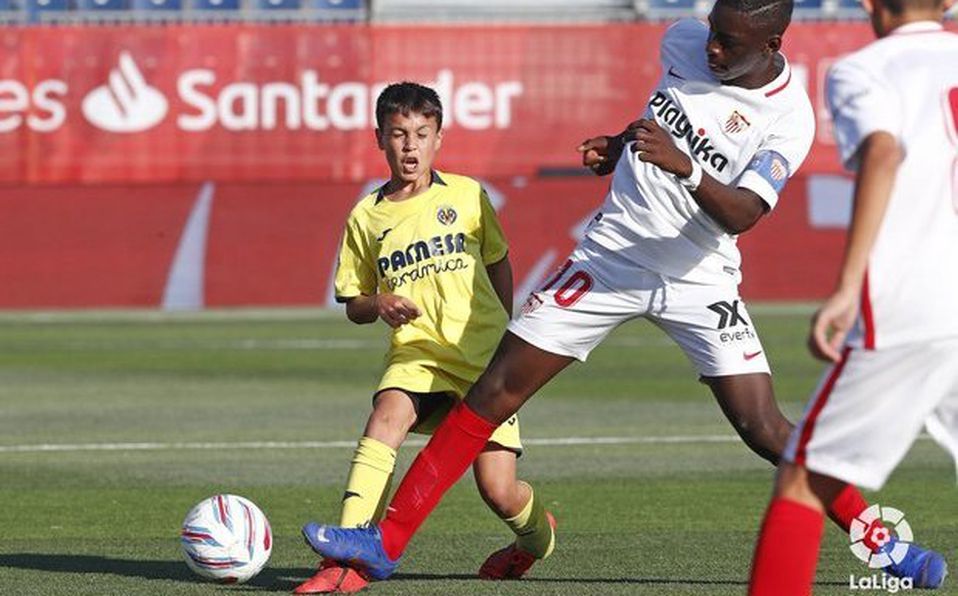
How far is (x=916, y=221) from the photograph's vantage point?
5.28m

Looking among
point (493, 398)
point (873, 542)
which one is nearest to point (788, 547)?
point (493, 398)

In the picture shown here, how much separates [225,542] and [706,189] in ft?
7.10

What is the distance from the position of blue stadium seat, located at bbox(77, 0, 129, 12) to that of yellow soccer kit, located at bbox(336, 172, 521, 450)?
1964cm

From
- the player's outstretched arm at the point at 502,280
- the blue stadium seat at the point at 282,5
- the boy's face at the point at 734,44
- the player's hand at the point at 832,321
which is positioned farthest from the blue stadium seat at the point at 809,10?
the player's hand at the point at 832,321

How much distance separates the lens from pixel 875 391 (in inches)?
208

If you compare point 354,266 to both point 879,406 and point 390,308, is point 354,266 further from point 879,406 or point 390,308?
point 879,406

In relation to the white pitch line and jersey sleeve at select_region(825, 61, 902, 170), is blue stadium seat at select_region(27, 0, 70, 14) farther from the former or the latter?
jersey sleeve at select_region(825, 61, 902, 170)

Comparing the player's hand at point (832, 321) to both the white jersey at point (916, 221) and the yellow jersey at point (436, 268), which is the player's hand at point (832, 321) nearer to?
the white jersey at point (916, 221)

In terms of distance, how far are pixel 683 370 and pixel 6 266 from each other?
9.21m

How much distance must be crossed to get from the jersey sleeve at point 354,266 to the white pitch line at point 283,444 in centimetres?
447

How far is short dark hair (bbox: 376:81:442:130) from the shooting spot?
759 cm

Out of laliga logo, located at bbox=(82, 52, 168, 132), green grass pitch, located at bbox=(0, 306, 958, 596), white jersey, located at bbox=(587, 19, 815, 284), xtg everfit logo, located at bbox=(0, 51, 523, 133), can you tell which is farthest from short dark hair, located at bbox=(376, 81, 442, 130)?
laliga logo, located at bbox=(82, 52, 168, 132)

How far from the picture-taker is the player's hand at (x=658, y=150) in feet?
21.6

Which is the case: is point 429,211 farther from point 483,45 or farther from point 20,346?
point 483,45
